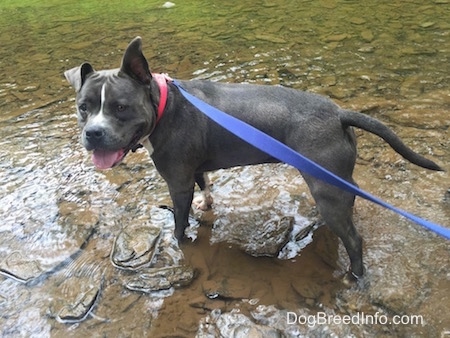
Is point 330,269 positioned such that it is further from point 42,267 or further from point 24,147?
point 24,147

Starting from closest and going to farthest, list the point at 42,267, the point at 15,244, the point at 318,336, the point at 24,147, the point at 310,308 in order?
1. the point at 318,336
2. the point at 310,308
3. the point at 42,267
4. the point at 15,244
5. the point at 24,147

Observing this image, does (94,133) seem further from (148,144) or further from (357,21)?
(357,21)

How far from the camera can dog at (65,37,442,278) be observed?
3480mm

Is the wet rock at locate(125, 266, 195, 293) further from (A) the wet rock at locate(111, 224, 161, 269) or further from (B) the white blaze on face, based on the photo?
(B) the white blaze on face

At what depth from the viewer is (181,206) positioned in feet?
13.9

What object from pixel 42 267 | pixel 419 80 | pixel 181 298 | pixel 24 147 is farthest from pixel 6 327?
pixel 419 80

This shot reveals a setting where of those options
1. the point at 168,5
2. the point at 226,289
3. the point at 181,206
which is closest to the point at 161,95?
the point at 181,206

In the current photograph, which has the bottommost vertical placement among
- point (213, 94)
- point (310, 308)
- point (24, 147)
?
point (24, 147)

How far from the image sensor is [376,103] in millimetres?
6602

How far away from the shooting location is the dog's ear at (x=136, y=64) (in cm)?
342

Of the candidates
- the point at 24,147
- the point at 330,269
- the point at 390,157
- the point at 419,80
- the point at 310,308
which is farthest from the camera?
the point at 419,80

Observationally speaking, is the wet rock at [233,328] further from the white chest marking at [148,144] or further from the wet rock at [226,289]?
the white chest marking at [148,144]

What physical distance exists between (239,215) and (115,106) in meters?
1.93

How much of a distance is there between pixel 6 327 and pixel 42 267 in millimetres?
691
